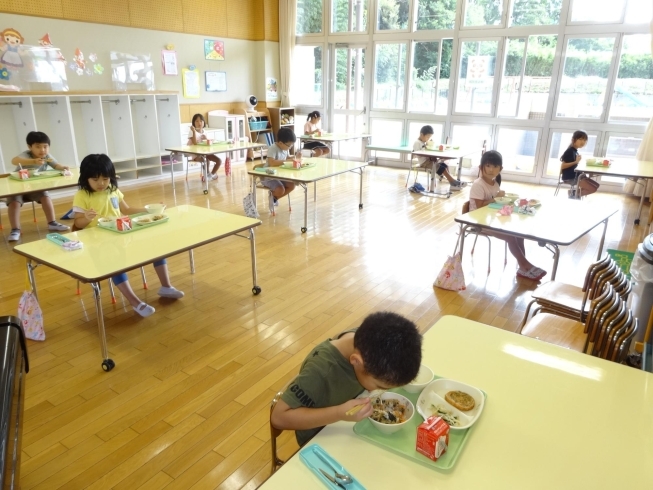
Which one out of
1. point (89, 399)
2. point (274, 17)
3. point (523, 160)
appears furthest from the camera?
point (274, 17)

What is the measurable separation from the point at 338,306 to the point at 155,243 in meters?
1.49

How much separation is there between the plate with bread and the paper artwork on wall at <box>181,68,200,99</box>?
8505mm

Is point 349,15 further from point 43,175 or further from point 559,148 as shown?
point 43,175

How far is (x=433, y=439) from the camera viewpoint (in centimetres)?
117

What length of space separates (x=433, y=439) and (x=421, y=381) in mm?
316

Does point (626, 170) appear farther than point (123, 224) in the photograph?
Yes

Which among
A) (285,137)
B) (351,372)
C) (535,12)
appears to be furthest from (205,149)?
(351,372)

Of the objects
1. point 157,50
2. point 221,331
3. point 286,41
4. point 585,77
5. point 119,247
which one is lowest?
point 221,331

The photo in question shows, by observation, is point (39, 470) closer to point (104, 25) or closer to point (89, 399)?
point (89, 399)

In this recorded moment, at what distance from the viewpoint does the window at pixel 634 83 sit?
7086mm

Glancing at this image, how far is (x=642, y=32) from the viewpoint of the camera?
6984 mm

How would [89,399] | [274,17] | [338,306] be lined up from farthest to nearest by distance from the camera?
[274,17] → [338,306] → [89,399]

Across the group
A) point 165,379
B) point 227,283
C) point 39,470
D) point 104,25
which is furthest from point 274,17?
point 39,470

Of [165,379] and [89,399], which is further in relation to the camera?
[165,379]
